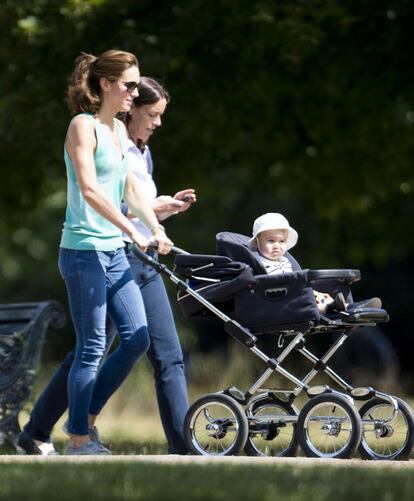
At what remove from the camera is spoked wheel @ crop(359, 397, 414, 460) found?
7984 mm

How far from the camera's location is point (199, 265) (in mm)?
8258

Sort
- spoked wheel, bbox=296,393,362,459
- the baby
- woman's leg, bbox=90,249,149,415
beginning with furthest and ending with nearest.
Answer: the baby → woman's leg, bbox=90,249,149,415 → spoked wheel, bbox=296,393,362,459

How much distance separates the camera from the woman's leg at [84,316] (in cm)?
772

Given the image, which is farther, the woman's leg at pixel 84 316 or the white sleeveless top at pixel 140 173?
the white sleeveless top at pixel 140 173

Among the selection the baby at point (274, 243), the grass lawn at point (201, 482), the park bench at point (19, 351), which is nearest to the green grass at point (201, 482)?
the grass lawn at point (201, 482)

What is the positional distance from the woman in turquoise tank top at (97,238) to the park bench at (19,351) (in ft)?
6.80

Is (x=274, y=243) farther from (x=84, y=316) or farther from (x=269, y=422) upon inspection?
(x=84, y=316)

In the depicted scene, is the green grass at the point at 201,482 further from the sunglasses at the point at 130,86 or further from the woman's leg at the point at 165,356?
the sunglasses at the point at 130,86

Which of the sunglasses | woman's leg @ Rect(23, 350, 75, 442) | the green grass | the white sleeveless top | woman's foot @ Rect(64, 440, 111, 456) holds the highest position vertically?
the sunglasses

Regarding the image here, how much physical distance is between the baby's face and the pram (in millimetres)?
171

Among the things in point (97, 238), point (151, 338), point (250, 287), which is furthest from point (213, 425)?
point (97, 238)

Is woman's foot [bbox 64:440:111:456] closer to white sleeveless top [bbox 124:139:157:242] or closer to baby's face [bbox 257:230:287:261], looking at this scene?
white sleeveless top [bbox 124:139:157:242]

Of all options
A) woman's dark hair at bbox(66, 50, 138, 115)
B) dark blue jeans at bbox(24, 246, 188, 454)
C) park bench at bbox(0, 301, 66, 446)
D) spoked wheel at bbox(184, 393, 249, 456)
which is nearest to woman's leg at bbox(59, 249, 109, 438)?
dark blue jeans at bbox(24, 246, 188, 454)

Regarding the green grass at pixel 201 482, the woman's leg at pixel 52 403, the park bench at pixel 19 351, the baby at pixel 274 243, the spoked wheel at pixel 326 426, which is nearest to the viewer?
the green grass at pixel 201 482
